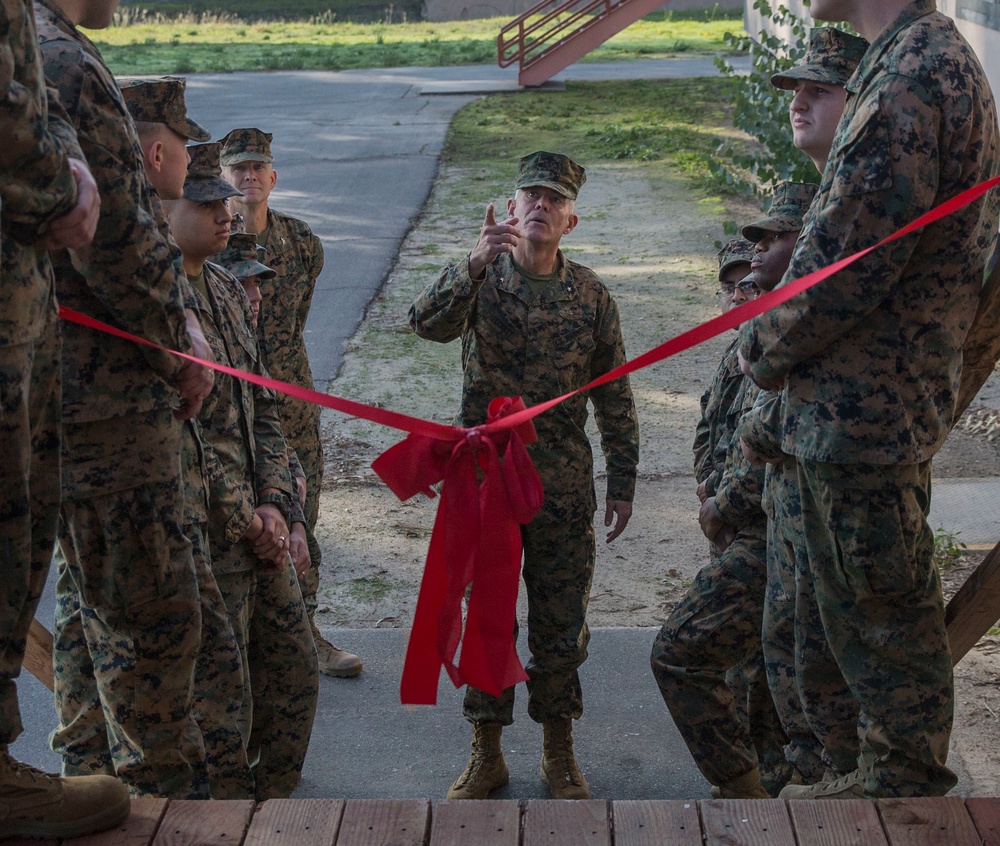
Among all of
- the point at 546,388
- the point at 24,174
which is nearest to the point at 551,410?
the point at 546,388

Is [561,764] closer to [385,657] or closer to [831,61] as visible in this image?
[385,657]

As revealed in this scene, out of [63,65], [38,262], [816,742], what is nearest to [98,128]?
[63,65]

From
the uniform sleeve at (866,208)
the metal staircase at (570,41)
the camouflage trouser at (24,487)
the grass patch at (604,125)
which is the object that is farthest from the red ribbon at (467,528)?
the metal staircase at (570,41)

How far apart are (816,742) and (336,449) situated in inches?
170

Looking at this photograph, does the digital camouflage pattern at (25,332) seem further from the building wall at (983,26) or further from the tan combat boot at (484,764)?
the building wall at (983,26)

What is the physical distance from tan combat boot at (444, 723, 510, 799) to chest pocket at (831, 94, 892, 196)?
2.16 meters

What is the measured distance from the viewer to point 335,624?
5410 mm

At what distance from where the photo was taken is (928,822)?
2.70 m

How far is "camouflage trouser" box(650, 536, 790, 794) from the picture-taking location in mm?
3734

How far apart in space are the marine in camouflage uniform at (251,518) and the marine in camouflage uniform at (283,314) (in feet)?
3.76

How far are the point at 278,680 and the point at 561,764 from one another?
1.05 m

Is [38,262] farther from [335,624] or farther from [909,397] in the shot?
[335,624]

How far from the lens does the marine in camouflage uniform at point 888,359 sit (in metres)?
2.78

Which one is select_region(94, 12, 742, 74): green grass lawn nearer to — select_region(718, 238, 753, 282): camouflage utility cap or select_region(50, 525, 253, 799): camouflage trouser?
select_region(718, 238, 753, 282): camouflage utility cap
